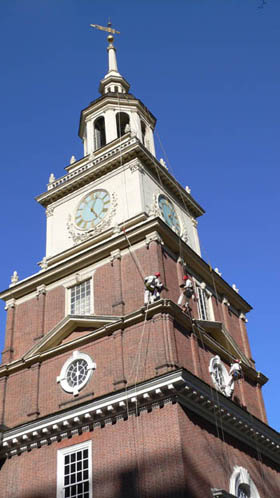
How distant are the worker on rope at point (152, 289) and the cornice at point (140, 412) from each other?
3590mm

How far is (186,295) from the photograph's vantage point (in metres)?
26.7

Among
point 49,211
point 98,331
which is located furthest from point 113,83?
point 98,331

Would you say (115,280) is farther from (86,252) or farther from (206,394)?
(206,394)

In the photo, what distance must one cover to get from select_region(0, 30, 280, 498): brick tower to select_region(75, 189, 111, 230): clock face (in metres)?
0.07

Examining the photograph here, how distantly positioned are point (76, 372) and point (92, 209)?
9.65m

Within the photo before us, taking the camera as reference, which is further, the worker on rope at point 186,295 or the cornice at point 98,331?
the worker on rope at point 186,295

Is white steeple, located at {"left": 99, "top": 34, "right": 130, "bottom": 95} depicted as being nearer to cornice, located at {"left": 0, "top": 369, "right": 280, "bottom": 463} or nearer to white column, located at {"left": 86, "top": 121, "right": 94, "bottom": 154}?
white column, located at {"left": 86, "top": 121, "right": 94, "bottom": 154}

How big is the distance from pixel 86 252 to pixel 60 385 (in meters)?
6.16

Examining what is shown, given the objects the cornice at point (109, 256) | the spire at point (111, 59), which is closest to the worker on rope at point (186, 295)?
the cornice at point (109, 256)

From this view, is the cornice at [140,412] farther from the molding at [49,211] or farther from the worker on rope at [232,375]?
the molding at [49,211]

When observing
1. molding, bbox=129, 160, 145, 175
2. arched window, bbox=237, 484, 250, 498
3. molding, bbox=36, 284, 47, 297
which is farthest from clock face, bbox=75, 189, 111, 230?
arched window, bbox=237, 484, 250, 498

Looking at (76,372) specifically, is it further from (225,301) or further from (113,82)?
(113,82)

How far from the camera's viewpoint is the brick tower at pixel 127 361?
2241 centimetres

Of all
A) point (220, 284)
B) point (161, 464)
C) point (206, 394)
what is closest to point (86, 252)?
point (220, 284)
